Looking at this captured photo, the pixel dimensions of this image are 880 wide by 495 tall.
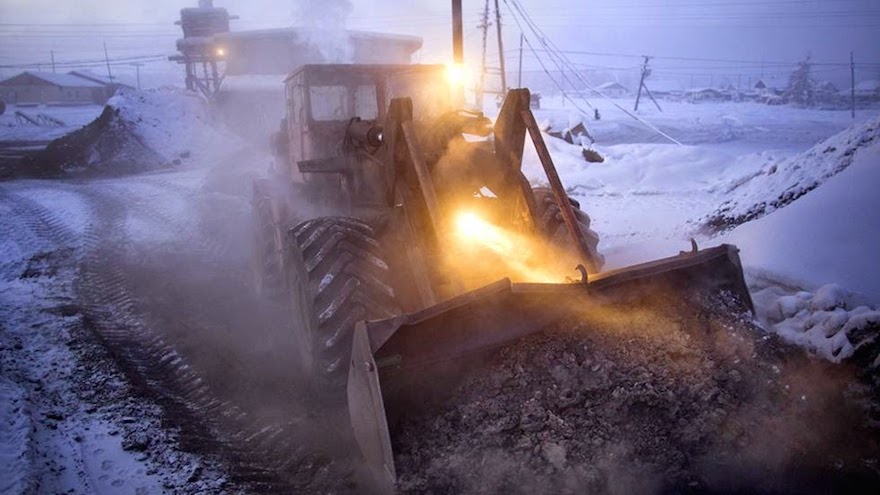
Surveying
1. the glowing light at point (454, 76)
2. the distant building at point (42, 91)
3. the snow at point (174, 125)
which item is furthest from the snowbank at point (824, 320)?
the distant building at point (42, 91)

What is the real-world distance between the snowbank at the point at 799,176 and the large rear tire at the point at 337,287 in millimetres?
5847

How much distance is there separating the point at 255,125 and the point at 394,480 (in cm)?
2764

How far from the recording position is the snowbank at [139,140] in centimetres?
1945

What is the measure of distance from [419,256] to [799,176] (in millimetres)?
6497

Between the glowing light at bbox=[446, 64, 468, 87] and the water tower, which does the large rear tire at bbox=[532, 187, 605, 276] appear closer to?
the glowing light at bbox=[446, 64, 468, 87]

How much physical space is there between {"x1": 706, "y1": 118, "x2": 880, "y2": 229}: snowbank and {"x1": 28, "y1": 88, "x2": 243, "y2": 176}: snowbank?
19523 millimetres

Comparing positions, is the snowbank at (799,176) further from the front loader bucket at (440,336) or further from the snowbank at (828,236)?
the front loader bucket at (440,336)

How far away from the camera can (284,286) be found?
6.11 metres

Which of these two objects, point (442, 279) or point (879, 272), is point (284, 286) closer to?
point (442, 279)

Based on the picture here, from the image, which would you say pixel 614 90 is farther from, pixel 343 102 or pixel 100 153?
pixel 343 102

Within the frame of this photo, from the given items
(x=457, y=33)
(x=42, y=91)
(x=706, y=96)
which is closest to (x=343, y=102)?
(x=457, y=33)

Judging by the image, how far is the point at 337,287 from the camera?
380 cm

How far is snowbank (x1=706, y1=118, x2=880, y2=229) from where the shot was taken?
7.11 m

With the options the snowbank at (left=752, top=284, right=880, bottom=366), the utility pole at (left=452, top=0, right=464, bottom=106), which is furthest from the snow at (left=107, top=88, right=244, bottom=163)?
the snowbank at (left=752, top=284, right=880, bottom=366)
